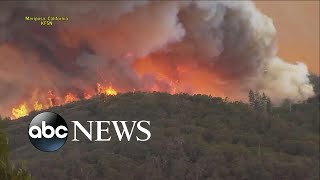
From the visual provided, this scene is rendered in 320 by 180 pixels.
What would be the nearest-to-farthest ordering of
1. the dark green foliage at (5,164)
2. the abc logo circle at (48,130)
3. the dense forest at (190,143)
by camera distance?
the dark green foliage at (5,164) → the abc logo circle at (48,130) → the dense forest at (190,143)

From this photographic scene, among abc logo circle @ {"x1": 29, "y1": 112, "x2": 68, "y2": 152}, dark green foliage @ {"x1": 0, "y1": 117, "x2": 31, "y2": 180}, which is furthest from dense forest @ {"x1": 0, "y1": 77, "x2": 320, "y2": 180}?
dark green foliage @ {"x1": 0, "y1": 117, "x2": 31, "y2": 180}

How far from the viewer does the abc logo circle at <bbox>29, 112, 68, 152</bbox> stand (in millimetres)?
18389

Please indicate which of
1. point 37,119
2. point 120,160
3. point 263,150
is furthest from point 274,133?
point 37,119

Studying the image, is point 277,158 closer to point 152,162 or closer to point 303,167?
point 303,167

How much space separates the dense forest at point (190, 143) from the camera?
Answer: 74.8 meters

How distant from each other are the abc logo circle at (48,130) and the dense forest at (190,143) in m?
40.3

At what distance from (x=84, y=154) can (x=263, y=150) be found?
85.5 feet

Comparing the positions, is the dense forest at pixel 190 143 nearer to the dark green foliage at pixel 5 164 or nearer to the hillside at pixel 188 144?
the hillside at pixel 188 144

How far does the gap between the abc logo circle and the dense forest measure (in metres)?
40.3

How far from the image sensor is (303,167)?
76.9 m

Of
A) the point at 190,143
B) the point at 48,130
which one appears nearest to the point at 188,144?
the point at 190,143

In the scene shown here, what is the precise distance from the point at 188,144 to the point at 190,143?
60 cm

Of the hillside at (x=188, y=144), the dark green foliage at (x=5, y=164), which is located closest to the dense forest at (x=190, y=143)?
the hillside at (x=188, y=144)

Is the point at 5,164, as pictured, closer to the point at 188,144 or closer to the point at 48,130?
the point at 48,130
